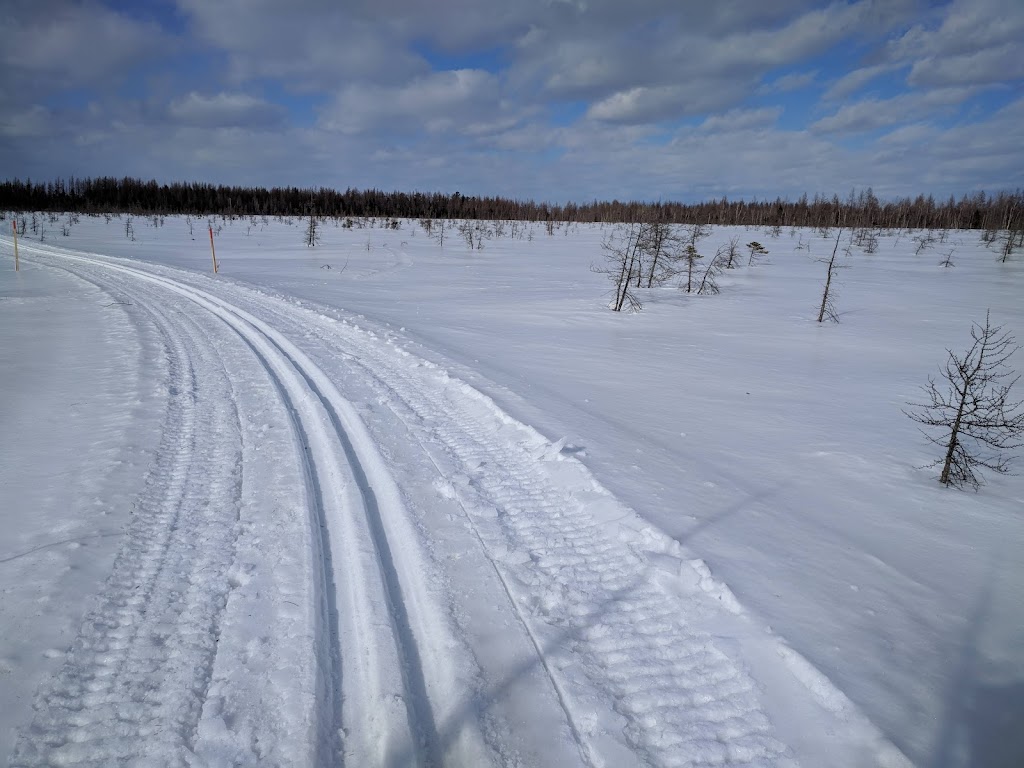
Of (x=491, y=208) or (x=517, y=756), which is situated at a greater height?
(x=491, y=208)

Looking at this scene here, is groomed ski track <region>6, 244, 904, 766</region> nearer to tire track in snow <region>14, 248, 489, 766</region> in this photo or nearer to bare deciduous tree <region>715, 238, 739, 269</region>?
tire track in snow <region>14, 248, 489, 766</region>

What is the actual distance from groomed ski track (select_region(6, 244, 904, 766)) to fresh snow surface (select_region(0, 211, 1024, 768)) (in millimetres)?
13

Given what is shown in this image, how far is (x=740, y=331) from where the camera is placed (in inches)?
436

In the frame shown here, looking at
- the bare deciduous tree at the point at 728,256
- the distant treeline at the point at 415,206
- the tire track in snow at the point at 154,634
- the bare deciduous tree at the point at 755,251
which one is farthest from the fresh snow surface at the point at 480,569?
the distant treeline at the point at 415,206

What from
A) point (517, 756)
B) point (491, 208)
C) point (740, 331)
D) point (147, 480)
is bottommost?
point (517, 756)

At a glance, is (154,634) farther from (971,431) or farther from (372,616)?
(971,431)

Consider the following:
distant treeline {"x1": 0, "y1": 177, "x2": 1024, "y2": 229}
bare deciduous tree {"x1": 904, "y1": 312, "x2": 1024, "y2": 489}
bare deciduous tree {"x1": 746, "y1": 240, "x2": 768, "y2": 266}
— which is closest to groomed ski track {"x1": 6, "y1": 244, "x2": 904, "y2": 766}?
bare deciduous tree {"x1": 904, "y1": 312, "x2": 1024, "y2": 489}

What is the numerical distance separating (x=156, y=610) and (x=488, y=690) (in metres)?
1.65

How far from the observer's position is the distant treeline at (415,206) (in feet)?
174

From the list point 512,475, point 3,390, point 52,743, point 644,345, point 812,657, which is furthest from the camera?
point 644,345

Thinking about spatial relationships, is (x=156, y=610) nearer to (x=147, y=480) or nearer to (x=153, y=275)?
(x=147, y=480)

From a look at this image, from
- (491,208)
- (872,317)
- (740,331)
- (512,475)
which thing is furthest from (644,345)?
(491,208)

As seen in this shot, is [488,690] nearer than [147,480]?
Yes

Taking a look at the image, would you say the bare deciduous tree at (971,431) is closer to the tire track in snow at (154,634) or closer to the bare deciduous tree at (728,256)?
the tire track in snow at (154,634)
